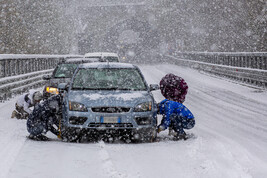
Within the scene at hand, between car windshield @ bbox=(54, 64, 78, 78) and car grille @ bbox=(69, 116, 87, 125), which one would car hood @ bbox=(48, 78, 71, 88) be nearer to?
car windshield @ bbox=(54, 64, 78, 78)

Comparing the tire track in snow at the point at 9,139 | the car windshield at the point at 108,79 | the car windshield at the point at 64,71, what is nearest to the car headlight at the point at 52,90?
the car windshield at the point at 64,71

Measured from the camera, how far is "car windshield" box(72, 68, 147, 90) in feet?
27.7

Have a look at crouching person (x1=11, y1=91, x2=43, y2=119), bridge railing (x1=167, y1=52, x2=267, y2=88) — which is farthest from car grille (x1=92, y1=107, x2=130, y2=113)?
bridge railing (x1=167, y1=52, x2=267, y2=88)

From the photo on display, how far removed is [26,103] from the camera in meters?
9.77

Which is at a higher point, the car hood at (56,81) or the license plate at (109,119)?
the car hood at (56,81)

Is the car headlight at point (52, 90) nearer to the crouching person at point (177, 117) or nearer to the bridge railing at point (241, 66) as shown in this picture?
the crouching person at point (177, 117)

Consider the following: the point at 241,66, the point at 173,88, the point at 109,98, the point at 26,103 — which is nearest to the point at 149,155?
the point at 109,98

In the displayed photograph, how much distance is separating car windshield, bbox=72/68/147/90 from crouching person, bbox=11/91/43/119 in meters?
1.01

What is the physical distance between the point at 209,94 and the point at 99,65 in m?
9.13

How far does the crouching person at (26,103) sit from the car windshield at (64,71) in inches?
78.3

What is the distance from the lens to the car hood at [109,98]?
7.55m

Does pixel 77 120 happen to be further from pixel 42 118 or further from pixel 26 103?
pixel 26 103

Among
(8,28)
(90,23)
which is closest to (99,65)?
(8,28)

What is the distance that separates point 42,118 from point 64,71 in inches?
179
